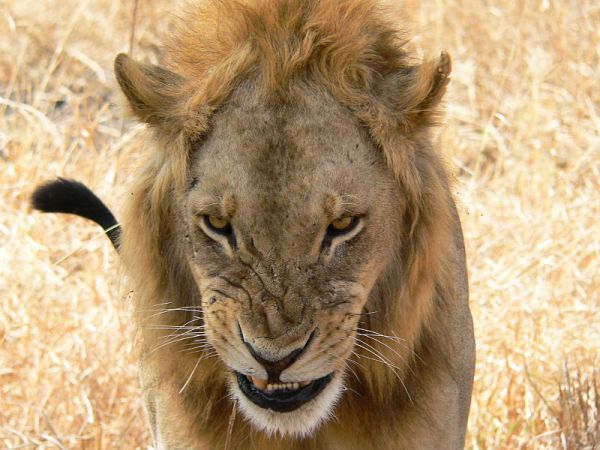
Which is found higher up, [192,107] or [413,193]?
[192,107]

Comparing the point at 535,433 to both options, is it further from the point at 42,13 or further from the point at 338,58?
the point at 42,13

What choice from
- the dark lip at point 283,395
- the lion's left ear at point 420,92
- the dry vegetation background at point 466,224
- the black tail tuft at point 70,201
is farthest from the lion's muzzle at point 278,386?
the black tail tuft at point 70,201

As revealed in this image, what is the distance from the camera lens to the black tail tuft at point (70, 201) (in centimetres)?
361

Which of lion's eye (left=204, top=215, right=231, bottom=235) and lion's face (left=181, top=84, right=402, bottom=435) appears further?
lion's eye (left=204, top=215, right=231, bottom=235)

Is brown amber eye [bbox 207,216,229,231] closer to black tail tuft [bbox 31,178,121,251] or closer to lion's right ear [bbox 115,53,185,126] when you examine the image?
lion's right ear [bbox 115,53,185,126]

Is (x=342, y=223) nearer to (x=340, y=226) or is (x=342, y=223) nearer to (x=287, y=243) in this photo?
(x=340, y=226)

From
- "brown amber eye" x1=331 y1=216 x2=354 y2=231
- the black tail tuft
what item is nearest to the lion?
"brown amber eye" x1=331 y1=216 x2=354 y2=231

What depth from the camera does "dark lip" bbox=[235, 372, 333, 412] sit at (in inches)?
101

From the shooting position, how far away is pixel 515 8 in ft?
25.3

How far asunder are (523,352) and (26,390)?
2019 millimetres

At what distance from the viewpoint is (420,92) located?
8.97 ft

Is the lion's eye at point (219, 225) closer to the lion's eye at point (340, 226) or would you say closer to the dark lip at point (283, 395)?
the lion's eye at point (340, 226)

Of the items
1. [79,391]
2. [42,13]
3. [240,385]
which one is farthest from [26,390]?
[42,13]

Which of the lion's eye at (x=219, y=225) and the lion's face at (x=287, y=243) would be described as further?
the lion's eye at (x=219, y=225)
